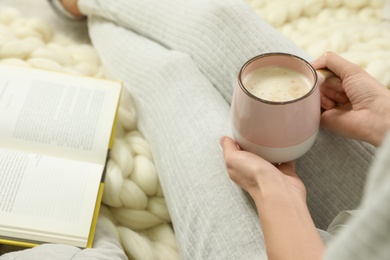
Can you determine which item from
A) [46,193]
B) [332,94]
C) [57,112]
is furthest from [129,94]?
[332,94]

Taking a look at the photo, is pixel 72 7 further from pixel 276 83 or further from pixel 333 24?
pixel 276 83

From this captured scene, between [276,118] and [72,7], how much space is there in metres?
0.72

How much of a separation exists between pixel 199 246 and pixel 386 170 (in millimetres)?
492

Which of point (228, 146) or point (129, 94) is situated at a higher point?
point (228, 146)

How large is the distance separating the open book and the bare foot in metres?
0.28

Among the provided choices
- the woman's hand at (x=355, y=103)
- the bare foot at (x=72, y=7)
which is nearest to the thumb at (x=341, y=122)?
the woman's hand at (x=355, y=103)

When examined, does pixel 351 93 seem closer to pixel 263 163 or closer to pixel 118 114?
pixel 263 163

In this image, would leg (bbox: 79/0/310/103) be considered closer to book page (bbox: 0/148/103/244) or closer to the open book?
the open book

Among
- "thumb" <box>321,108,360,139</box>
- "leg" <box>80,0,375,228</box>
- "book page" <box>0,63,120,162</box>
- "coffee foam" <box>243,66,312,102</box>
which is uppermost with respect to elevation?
"coffee foam" <box>243,66,312,102</box>

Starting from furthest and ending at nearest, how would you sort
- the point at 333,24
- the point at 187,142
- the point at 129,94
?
the point at 333,24
the point at 129,94
the point at 187,142

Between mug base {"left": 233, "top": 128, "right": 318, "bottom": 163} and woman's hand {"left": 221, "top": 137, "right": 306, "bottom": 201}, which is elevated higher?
mug base {"left": 233, "top": 128, "right": 318, "bottom": 163}

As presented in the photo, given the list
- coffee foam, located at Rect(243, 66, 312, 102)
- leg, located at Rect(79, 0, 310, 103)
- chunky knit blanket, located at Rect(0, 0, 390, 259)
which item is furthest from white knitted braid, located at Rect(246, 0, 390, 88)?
coffee foam, located at Rect(243, 66, 312, 102)

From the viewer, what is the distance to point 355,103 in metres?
0.74

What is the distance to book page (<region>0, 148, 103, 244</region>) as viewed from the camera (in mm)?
787
